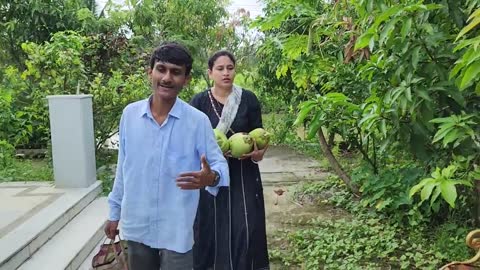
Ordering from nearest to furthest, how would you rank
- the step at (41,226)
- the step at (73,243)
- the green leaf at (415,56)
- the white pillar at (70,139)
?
the green leaf at (415,56) < the step at (41,226) < the step at (73,243) < the white pillar at (70,139)

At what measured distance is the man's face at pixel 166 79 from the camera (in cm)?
198

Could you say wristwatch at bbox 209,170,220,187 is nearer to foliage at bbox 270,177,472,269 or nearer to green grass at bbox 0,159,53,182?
foliage at bbox 270,177,472,269

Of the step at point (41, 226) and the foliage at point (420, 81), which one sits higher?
the foliage at point (420, 81)

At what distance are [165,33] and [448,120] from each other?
23.8 feet

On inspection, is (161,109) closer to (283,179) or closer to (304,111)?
(304,111)

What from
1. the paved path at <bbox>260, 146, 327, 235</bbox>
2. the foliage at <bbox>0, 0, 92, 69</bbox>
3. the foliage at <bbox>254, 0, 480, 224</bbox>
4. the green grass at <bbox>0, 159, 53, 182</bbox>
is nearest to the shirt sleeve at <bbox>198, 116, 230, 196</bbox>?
the foliage at <bbox>254, 0, 480, 224</bbox>

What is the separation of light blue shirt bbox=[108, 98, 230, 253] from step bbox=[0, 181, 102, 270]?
4.87ft

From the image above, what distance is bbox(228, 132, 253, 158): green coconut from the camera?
2635mm

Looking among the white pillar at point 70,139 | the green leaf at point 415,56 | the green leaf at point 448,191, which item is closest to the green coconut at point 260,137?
A: the green leaf at point 415,56

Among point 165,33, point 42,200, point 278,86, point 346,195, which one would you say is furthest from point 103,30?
point 346,195

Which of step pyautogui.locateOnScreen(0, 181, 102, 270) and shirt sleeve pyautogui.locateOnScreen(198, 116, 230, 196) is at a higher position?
shirt sleeve pyautogui.locateOnScreen(198, 116, 230, 196)

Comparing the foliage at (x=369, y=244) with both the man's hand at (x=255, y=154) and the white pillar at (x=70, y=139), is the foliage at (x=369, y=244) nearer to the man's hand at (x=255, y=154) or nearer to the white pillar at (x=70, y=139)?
the man's hand at (x=255, y=154)

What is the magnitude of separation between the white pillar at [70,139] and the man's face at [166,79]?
9.42 feet

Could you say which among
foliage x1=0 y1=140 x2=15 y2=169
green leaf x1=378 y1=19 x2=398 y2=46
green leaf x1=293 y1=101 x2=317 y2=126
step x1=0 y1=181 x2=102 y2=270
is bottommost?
step x1=0 y1=181 x2=102 y2=270
